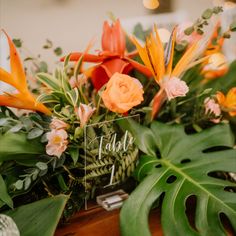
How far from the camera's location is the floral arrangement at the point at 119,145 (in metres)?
0.70

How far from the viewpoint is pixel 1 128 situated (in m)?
0.72

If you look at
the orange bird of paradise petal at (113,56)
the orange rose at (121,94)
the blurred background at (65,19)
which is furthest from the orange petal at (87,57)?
the blurred background at (65,19)

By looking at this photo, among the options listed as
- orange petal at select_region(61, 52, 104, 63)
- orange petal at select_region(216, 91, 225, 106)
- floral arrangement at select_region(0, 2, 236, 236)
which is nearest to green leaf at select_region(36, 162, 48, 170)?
floral arrangement at select_region(0, 2, 236, 236)

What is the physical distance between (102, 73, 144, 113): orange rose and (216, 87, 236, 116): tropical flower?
28cm

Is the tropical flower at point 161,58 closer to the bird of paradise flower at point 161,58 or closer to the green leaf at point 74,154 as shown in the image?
the bird of paradise flower at point 161,58

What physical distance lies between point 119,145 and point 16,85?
244mm

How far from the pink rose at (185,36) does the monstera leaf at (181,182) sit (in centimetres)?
21

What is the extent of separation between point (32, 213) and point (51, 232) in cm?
6

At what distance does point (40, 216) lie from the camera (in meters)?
0.68

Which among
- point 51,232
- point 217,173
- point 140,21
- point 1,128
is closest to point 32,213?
point 51,232

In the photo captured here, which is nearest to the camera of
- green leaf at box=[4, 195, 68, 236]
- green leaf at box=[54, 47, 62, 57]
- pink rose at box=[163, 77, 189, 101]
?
green leaf at box=[4, 195, 68, 236]

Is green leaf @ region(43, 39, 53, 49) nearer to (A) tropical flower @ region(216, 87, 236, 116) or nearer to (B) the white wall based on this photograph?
(B) the white wall

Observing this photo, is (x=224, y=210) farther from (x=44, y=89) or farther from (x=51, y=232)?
Answer: (x=44, y=89)

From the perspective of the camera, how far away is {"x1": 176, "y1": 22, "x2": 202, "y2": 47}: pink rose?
88 centimetres
